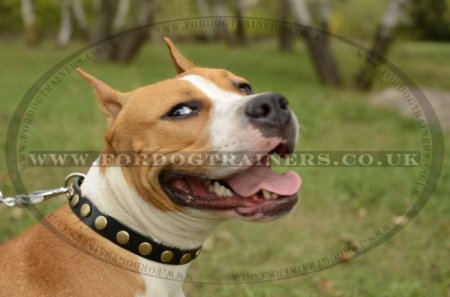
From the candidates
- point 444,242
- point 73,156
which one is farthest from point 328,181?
point 73,156

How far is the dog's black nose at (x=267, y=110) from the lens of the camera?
222cm

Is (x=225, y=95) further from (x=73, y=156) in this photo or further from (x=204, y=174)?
(x=73, y=156)

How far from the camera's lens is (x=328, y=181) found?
18.4ft

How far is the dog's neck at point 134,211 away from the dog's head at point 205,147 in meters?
0.04

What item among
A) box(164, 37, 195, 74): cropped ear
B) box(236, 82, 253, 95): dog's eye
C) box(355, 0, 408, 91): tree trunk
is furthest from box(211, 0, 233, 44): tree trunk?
box(236, 82, 253, 95): dog's eye

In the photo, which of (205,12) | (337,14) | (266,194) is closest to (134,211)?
(266,194)

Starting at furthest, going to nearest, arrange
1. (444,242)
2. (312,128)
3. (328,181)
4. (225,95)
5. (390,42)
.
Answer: (390,42) → (312,128) → (328,181) → (444,242) → (225,95)

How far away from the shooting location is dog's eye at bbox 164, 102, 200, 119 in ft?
7.81

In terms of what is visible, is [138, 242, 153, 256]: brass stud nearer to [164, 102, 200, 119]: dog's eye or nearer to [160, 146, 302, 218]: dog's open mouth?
[160, 146, 302, 218]: dog's open mouth

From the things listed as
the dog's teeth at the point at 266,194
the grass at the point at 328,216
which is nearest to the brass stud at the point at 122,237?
the dog's teeth at the point at 266,194

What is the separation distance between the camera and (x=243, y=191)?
2.41 meters

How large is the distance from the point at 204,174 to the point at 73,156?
4.30m

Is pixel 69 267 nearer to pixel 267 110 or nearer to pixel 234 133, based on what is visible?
pixel 234 133

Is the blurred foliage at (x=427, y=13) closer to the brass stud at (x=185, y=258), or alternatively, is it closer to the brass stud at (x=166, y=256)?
the brass stud at (x=185, y=258)
